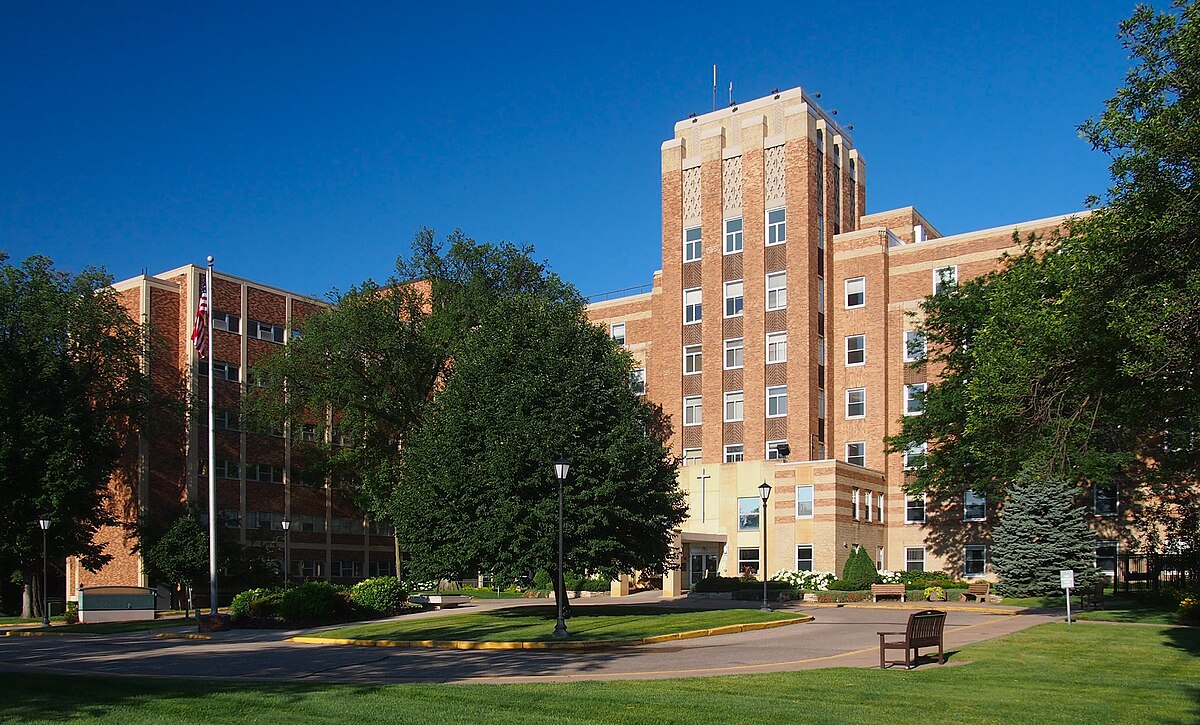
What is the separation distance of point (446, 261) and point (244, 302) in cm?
1739

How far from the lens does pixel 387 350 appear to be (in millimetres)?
53031

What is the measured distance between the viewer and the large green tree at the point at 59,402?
4897cm

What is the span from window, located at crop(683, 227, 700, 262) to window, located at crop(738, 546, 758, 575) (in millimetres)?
17847

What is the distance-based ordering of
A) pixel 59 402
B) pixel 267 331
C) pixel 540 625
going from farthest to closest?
pixel 267 331 → pixel 59 402 → pixel 540 625

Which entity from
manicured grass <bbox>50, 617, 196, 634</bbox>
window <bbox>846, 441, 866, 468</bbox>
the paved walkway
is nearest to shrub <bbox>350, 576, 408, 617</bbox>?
manicured grass <bbox>50, 617, 196, 634</bbox>

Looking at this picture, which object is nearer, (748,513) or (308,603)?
(308,603)

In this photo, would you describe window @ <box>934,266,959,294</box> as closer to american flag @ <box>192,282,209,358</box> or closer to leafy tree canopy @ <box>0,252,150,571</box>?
american flag @ <box>192,282,209,358</box>

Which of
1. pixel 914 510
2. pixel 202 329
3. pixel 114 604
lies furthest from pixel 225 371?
pixel 914 510

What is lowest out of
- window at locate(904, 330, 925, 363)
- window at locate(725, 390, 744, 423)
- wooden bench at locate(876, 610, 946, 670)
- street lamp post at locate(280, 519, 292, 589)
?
street lamp post at locate(280, 519, 292, 589)

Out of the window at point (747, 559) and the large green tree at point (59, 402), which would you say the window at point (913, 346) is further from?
the large green tree at point (59, 402)

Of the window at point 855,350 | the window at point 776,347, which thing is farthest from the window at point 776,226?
the window at point 855,350

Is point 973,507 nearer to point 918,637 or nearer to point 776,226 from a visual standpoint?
point 776,226

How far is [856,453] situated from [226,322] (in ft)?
125

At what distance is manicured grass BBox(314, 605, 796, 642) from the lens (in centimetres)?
2802
